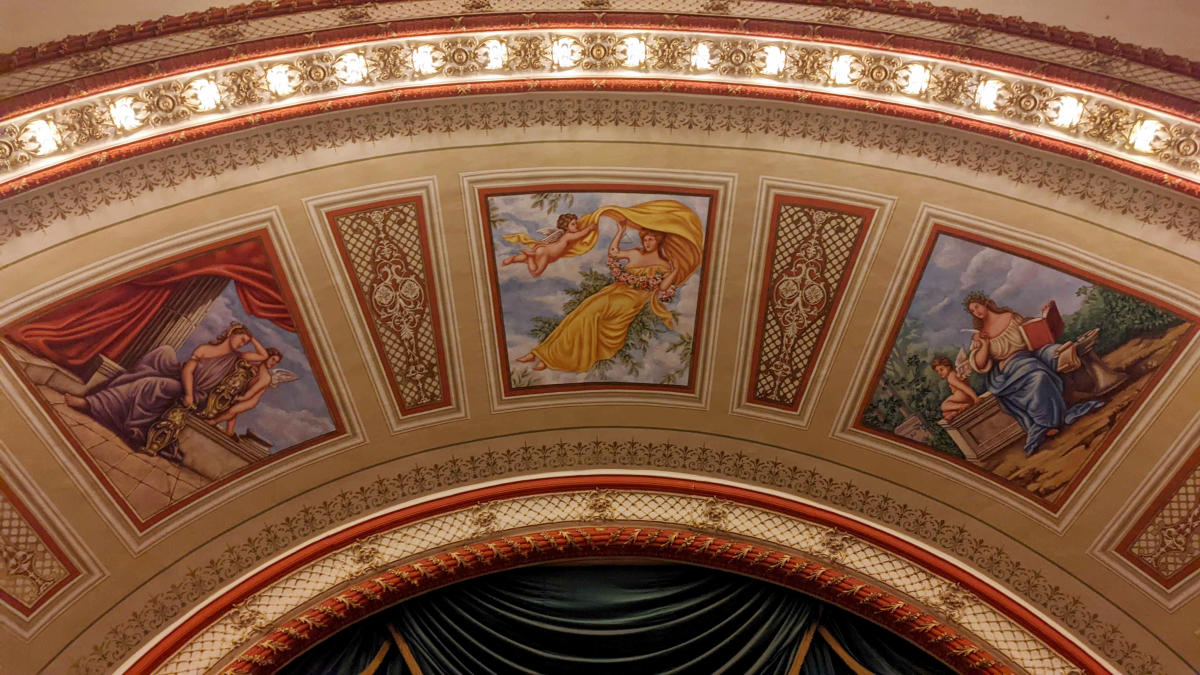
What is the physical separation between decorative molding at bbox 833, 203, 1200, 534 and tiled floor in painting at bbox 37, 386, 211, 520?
555cm

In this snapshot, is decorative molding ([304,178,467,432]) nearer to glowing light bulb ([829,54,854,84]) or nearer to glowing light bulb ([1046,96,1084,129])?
glowing light bulb ([829,54,854,84])

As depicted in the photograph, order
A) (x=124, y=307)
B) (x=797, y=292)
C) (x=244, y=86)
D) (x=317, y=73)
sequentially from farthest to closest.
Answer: (x=797, y=292), (x=124, y=307), (x=317, y=73), (x=244, y=86)

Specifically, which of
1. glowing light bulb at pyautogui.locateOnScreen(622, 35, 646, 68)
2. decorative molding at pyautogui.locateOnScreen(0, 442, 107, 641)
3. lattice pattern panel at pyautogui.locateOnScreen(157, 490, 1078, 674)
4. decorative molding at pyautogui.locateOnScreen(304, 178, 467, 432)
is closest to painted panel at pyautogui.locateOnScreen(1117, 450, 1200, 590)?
lattice pattern panel at pyautogui.locateOnScreen(157, 490, 1078, 674)

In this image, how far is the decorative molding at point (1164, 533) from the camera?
7988mm

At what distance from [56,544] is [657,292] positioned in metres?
5.18

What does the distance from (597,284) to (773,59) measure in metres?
2.37

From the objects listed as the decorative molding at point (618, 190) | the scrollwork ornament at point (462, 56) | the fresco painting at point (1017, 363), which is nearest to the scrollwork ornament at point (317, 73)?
the scrollwork ornament at point (462, 56)

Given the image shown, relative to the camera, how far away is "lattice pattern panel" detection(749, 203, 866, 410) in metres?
8.29

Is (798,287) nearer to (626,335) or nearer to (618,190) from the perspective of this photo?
(626,335)

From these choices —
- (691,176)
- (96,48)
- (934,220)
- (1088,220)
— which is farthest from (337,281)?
(1088,220)

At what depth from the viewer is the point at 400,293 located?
8.51 m

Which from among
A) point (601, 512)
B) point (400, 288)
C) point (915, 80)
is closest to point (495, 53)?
point (400, 288)

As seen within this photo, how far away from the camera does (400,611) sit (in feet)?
29.6

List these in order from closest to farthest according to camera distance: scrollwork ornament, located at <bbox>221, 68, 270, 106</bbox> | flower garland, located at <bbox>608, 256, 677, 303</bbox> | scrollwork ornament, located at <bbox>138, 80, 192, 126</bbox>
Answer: scrollwork ornament, located at <bbox>138, 80, 192, 126</bbox>, scrollwork ornament, located at <bbox>221, 68, 270, 106</bbox>, flower garland, located at <bbox>608, 256, 677, 303</bbox>
